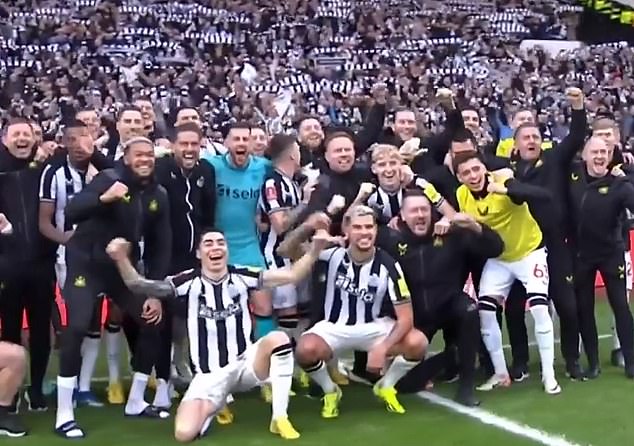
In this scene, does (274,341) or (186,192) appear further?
(186,192)

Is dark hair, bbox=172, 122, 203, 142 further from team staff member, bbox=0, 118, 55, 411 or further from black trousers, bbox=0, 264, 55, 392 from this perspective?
black trousers, bbox=0, 264, 55, 392

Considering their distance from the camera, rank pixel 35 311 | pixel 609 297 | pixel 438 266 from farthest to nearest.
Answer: pixel 609 297, pixel 438 266, pixel 35 311

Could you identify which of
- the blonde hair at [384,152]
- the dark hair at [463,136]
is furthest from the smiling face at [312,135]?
the dark hair at [463,136]

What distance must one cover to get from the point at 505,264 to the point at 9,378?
343 cm

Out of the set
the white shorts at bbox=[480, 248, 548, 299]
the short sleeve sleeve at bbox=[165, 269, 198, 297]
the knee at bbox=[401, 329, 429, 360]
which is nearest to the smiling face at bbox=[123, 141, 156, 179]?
the short sleeve sleeve at bbox=[165, 269, 198, 297]

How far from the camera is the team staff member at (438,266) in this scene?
688cm

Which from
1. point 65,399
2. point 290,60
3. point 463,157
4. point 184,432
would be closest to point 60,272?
point 65,399

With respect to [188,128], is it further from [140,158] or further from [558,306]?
[558,306]

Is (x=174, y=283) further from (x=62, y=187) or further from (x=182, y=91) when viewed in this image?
(x=182, y=91)

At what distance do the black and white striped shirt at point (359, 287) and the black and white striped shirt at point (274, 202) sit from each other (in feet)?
1.56

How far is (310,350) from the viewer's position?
6445 mm

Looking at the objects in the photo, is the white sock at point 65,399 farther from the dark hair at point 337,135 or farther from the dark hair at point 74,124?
the dark hair at point 337,135

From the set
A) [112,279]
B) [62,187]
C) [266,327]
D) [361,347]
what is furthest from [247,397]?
[62,187]

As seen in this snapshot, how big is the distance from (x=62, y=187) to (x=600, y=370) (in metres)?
4.16
